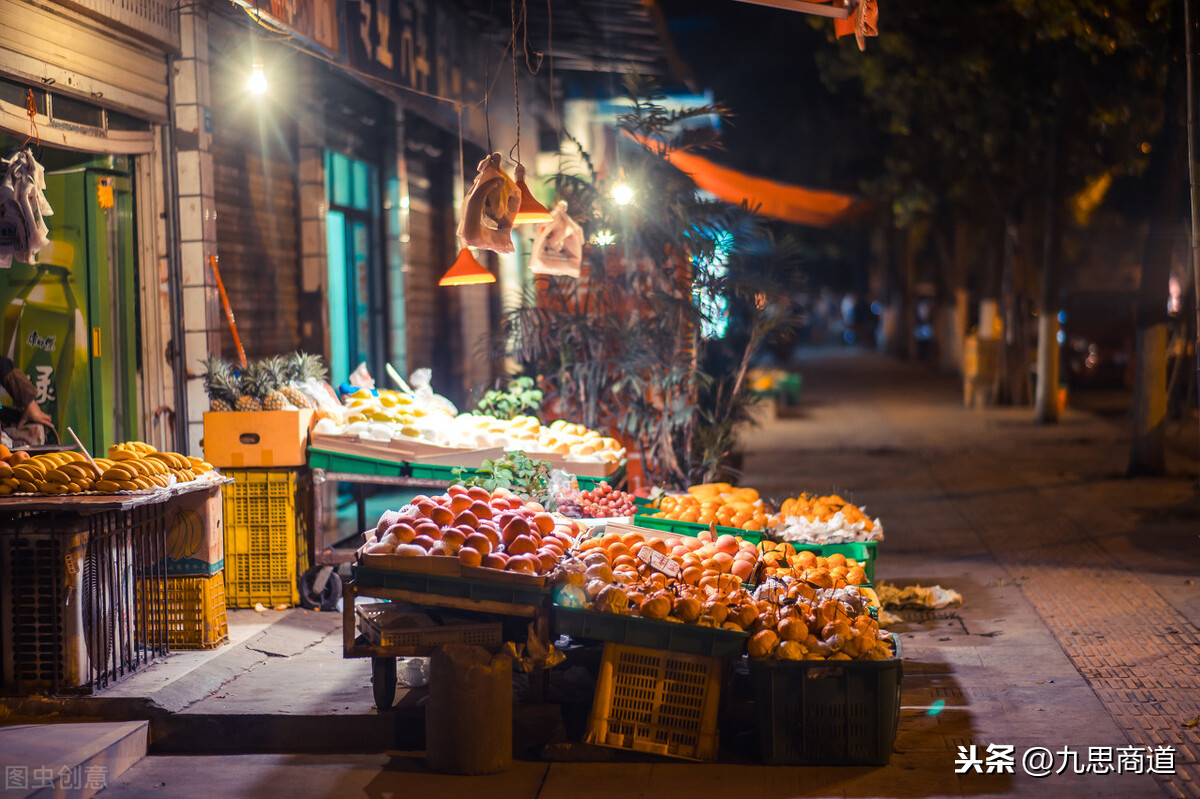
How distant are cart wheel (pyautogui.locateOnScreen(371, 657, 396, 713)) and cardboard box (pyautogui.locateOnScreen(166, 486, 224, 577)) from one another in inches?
61.2

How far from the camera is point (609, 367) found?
1011 centimetres

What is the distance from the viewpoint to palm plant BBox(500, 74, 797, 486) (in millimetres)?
9844

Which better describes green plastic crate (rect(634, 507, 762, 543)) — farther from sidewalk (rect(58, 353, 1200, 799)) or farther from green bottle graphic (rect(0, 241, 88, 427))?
green bottle graphic (rect(0, 241, 88, 427))

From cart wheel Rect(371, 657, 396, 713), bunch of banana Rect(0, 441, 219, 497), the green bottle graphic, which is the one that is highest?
the green bottle graphic

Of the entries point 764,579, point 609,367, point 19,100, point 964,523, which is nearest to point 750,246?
point 609,367

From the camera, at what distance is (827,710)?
5.24 meters

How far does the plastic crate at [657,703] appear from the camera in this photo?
536 cm

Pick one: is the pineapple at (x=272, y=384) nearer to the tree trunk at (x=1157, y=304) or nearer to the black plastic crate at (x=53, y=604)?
the black plastic crate at (x=53, y=604)

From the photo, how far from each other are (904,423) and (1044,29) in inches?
362

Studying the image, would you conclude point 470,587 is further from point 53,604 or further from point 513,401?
point 513,401

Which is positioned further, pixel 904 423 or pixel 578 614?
pixel 904 423

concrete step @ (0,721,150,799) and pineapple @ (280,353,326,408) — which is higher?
pineapple @ (280,353,326,408)

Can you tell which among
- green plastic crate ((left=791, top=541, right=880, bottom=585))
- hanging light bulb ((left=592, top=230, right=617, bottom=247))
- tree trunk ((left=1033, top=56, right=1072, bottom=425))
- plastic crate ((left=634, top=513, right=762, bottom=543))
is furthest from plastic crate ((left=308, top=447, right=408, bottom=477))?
tree trunk ((left=1033, top=56, right=1072, bottom=425))

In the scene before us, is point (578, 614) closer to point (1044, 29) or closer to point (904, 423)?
point (1044, 29)
